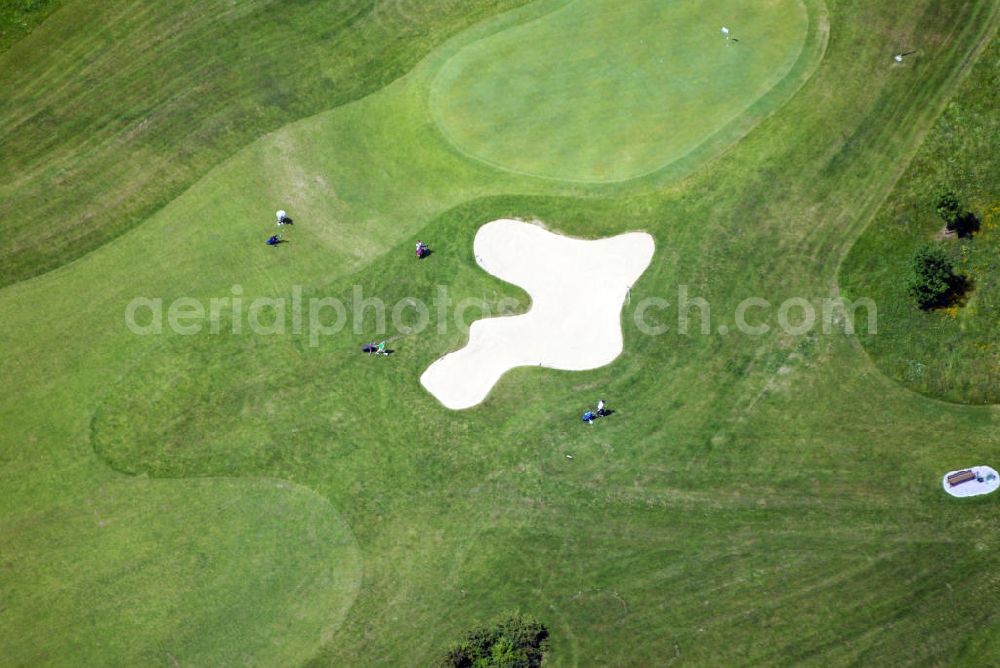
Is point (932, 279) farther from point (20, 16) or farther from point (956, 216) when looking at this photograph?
point (20, 16)

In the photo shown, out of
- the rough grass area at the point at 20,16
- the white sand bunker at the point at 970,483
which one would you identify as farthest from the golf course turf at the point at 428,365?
the rough grass area at the point at 20,16

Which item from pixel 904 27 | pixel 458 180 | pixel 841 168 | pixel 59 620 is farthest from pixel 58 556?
pixel 904 27

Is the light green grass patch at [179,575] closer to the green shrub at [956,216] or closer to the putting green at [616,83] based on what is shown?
the putting green at [616,83]

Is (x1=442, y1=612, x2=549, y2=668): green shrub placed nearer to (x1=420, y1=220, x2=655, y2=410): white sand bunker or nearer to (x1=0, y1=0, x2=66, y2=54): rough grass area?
(x1=420, y1=220, x2=655, y2=410): white sand bunker

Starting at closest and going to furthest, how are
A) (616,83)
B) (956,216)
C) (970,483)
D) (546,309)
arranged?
(970,483)
(956,216)
(546,309)
(616,83)

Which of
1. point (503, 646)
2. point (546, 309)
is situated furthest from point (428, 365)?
point (503, 646)

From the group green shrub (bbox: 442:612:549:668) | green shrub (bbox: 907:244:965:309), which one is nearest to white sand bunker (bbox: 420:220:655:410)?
green shrub (bbox: 442:612:549:668)

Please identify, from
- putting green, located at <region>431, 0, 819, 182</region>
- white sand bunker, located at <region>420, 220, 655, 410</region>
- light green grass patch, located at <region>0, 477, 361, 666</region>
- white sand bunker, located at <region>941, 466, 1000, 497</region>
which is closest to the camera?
light green grass patch, located at <region>0, 477, 361, 666</region>
